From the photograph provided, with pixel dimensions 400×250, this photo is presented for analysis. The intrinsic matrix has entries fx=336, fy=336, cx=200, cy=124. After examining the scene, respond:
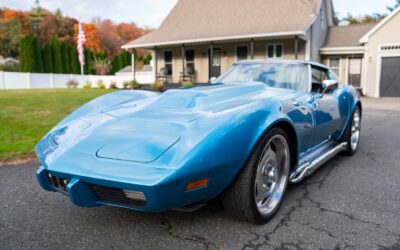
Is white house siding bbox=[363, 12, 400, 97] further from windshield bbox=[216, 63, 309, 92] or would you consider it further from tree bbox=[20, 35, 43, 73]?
tree bbox=[20, 35, 43, 73]

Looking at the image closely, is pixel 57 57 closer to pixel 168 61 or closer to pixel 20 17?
pixel 168 61

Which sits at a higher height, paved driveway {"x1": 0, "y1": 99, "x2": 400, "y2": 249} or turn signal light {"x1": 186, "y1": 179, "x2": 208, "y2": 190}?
turn signal light {"x1": 186, "y1": 179, "x2": 208, "y2": 190}

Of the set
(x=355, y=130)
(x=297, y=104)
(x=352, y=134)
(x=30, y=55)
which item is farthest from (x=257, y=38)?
(x=30, y=55)

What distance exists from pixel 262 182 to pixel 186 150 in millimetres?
919

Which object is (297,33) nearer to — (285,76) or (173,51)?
(173,51)

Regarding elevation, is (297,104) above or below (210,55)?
below

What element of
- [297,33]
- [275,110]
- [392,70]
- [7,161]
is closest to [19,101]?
[7,161]

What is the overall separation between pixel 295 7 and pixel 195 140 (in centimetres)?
1831

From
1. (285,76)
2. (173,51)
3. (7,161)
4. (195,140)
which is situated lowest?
(7,161)

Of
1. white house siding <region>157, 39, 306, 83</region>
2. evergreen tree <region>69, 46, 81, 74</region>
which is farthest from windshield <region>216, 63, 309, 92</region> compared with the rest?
evergreen tree <region>69, 46, 81, 74</region>

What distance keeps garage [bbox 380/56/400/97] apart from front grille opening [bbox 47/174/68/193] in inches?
753

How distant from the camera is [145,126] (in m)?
2.45

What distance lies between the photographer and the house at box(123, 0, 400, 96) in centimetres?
1750

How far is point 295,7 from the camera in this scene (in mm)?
18438
